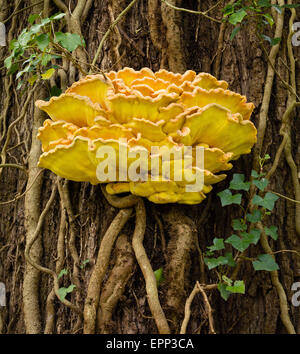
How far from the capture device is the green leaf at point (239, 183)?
1.77 metres

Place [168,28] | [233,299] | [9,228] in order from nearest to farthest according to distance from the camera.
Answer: [233,299] < [168,28] < [9,228]

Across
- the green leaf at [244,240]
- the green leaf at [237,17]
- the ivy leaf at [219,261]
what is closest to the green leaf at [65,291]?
the ivy leaf at [219,261]

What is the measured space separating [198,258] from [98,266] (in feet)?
1.60

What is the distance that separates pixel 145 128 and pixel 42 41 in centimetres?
71

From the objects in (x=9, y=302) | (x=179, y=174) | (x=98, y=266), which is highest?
(x=179, y=174)

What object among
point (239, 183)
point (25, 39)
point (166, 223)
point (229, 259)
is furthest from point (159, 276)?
point (25, 39)

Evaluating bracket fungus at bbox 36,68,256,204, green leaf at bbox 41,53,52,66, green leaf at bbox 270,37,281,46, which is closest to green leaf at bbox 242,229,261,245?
bracket fungus at bbox 36,68,256,204

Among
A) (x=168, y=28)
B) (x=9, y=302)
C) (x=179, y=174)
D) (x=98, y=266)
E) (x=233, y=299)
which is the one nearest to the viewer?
(x=179, y=174)

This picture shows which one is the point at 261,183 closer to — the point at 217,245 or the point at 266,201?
the point at 266,201

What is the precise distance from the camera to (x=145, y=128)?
1433mm

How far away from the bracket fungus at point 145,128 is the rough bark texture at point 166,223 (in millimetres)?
287

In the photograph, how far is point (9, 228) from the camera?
234 centimetres

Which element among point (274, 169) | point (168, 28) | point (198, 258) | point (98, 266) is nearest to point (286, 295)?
point (198, 258)

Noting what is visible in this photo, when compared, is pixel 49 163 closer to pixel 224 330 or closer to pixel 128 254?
pixel 128 254
